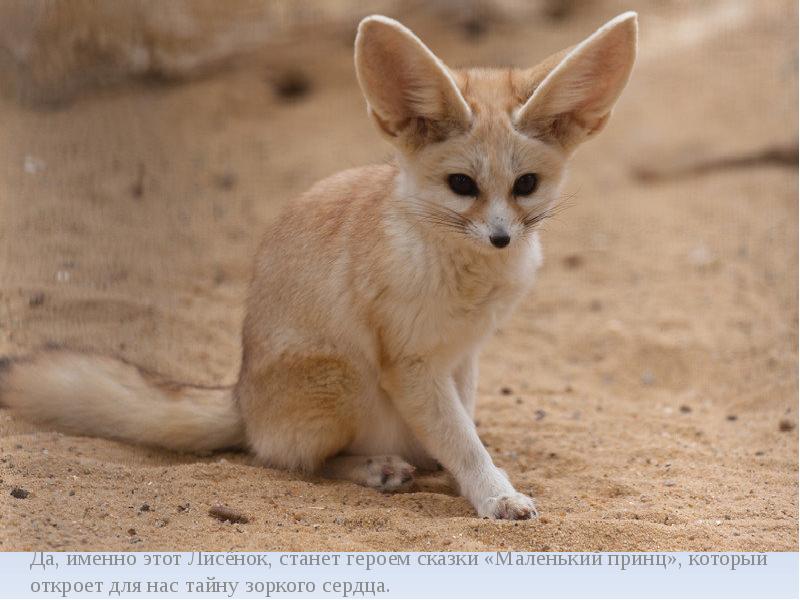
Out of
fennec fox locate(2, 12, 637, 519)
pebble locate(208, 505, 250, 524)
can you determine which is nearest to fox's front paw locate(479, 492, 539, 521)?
fennec fox locate(2, 12, 637, 519)

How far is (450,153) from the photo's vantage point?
329 cm

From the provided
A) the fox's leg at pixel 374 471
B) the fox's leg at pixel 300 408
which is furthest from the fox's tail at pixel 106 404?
the fox's leg at pixel 374 471

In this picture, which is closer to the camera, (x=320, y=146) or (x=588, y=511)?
(x=588, y=511)

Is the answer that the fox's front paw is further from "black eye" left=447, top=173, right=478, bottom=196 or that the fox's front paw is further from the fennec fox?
"black eye" left=447, top=173, right=478, bottom=196

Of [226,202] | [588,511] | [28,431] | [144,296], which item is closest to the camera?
[588,511]

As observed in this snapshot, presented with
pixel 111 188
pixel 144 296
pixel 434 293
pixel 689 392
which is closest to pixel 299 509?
pixel 434 293

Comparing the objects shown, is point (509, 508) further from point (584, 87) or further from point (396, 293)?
point (584, 87)

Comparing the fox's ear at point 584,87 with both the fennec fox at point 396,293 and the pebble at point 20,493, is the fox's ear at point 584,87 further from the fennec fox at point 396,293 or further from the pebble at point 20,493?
the pebble at point 20,493

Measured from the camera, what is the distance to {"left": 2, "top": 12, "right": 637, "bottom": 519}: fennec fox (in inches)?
129

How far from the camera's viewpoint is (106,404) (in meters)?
3.90

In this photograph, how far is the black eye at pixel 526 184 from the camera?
10.8 ft

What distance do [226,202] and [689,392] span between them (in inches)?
124

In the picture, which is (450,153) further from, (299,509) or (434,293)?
(299,509)

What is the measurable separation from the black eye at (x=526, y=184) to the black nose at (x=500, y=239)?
9.0 inches
